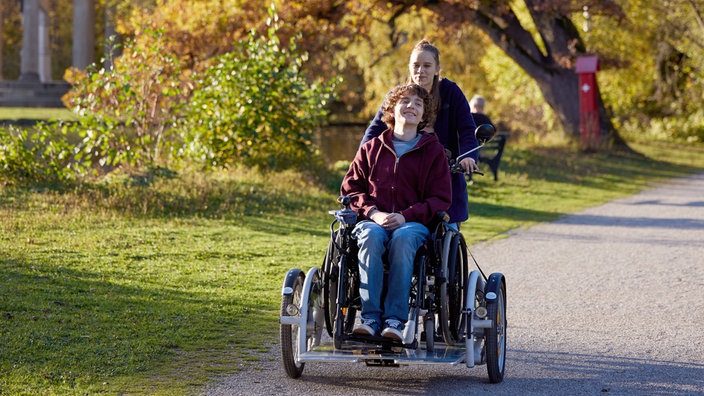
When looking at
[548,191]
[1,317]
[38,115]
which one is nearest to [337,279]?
[1,317]

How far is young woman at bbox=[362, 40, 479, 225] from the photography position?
680 centimetres

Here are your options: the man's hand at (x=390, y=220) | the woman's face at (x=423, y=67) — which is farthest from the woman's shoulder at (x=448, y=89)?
the man's hand at (x=390, y=220)

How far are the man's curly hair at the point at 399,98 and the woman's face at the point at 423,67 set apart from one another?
14.6 inches

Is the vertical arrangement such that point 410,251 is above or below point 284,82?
below

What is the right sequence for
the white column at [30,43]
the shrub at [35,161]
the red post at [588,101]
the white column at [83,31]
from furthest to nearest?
the white column at [30,43]
the white column at [83,31]
the red post at [588,101]
the shrub at [35,161]

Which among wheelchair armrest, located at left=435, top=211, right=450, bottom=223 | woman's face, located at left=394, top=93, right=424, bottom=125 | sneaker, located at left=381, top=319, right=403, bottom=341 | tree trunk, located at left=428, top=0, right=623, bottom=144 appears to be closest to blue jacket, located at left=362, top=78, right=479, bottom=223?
woman's face, located at left=394, top=93, right=424, bottom=125

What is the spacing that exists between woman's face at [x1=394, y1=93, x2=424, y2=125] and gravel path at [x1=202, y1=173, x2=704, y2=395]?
1435 mm

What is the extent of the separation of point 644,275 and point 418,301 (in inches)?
190

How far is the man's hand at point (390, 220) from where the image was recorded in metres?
6.15

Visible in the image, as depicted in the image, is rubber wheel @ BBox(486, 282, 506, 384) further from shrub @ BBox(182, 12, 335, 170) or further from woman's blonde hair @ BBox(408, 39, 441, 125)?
shrub @ BBox(182, 12, 335, 170)

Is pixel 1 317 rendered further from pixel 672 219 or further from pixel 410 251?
pixel 672 219

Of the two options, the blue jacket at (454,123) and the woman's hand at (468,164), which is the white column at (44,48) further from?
the woman's hand at (468,164)

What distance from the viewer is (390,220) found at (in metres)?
6.15

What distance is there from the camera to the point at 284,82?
16.3 meters
